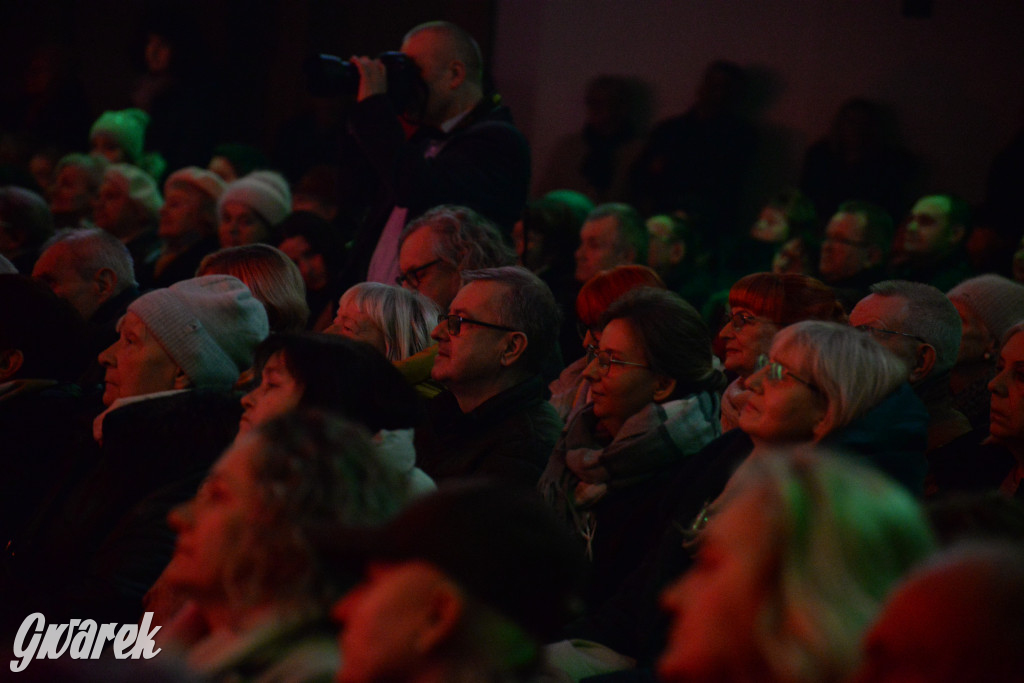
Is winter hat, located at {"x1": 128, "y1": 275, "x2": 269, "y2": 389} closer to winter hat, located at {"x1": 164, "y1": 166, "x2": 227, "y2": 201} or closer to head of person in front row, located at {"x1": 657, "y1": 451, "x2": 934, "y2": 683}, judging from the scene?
head of person in front row, located at {"x1": 657, "y1": 451, "x2": 934, "y2": 683}

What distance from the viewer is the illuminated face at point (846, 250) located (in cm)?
599

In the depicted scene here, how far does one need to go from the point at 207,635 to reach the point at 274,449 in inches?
17.3

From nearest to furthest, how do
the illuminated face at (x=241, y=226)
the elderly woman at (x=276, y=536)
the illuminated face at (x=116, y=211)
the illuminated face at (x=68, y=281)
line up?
the elderly woman at (x=276, y=536) < the illuminated face at (x=68, y=281) < the illuminated face at (x=241, y=226) < the illuminated face at (x=116, y=211)

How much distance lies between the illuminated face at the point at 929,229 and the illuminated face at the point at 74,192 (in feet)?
16.1

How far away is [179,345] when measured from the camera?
3.39 meters

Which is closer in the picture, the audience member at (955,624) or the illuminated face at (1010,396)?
the audience member at (955,624)

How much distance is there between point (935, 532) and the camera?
186cm

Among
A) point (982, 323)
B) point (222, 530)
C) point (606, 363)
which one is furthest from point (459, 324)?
point (982, 323)

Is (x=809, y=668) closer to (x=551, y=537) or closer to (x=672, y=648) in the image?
(x=672, y=648)

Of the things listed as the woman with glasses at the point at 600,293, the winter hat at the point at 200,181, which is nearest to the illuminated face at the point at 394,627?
the woman with glasses at the point at 600,293

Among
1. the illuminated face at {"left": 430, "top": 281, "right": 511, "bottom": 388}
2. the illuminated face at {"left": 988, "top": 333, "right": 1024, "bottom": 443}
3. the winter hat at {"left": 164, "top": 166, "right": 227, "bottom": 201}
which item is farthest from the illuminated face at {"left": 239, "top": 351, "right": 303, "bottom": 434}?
the winter hat at {"left": 164, "top": 166, "right": 227, "bottom": 201}

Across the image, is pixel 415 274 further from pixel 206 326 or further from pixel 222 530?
pixel 222 530

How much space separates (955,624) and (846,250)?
190 inches

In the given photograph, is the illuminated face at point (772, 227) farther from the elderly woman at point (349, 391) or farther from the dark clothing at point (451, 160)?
the elderly woman at point (349, 391)
